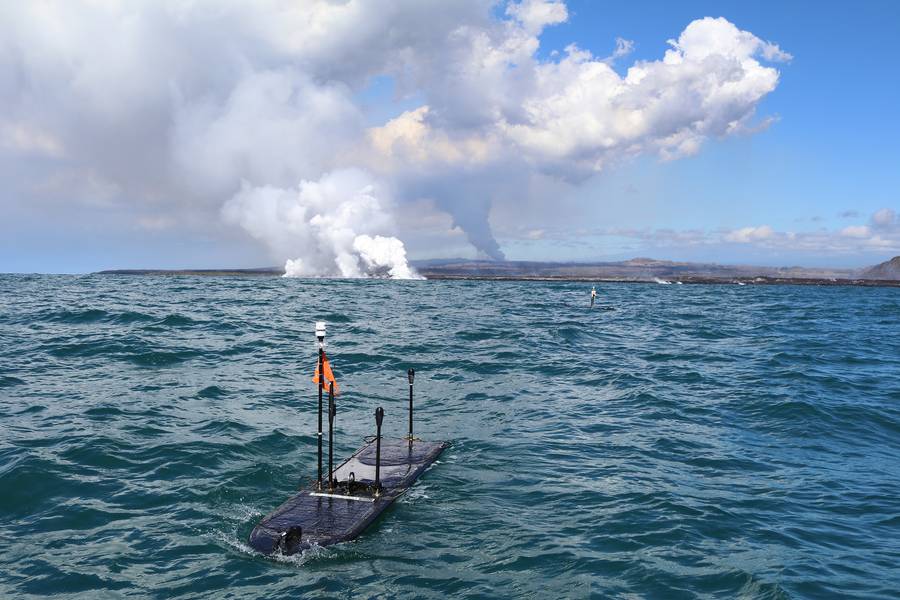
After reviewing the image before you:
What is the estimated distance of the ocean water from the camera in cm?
1220

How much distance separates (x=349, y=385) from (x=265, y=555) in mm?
17638

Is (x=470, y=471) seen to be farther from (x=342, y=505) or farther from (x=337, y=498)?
(x=342, y=505)

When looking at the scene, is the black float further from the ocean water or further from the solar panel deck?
the ocean water

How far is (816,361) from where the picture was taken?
39.1 meters

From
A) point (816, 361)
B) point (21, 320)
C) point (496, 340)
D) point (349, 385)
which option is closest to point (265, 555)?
point (349, 385)

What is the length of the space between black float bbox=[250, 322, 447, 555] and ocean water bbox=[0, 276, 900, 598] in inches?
16.6

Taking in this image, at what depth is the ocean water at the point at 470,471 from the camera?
40.0 ft

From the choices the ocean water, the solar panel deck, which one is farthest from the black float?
the ocean water

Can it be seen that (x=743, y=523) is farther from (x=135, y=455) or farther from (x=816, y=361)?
(x=816, y=361)

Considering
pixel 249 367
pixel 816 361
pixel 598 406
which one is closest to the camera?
pixel 598 406

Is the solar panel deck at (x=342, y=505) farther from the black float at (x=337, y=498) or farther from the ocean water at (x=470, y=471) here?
the ocean water at (x=470, y=471)

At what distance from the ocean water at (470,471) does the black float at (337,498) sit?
1.39 ft

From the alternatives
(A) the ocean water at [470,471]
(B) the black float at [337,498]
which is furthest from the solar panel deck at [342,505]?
(A) the ocean water at [470,471]

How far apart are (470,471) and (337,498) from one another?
4.68 meters
